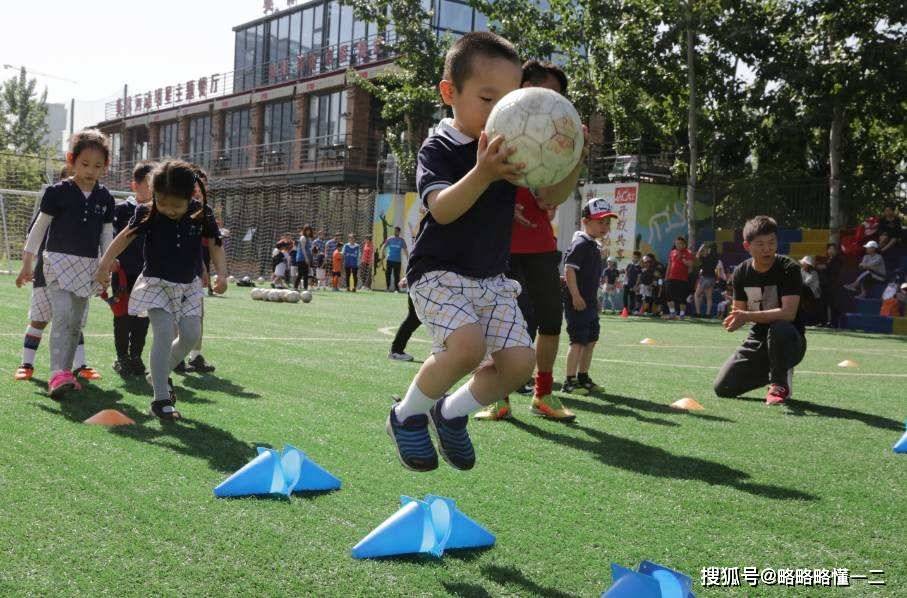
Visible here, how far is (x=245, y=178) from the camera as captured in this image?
48.1 m

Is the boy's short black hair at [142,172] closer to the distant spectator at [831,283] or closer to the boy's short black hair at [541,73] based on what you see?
the boy's short black hair at [541,73]

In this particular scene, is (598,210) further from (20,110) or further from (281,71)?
(20,110)

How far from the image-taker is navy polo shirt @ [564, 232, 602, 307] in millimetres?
8195

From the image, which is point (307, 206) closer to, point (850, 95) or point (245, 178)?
point (245, 178)

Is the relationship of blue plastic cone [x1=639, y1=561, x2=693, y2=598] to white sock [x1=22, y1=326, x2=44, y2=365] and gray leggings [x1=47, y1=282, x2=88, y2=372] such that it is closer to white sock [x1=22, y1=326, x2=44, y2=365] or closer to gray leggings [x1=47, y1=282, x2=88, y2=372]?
gray leggings [x1=47, y1=282, x2=88, y2=372]

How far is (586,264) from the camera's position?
823 centimetres

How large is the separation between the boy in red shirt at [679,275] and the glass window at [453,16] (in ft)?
65.1

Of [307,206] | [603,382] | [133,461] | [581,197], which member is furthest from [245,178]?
[133,461]

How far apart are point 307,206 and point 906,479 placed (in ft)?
128

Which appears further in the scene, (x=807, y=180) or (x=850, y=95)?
(x=807, y=180)

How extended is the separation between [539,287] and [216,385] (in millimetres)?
2990

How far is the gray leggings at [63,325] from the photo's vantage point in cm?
693

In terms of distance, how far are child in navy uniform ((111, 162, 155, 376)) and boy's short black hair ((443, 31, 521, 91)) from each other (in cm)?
482

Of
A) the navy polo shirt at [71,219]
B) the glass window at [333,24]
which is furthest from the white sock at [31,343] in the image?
the glass window at [333,24]
